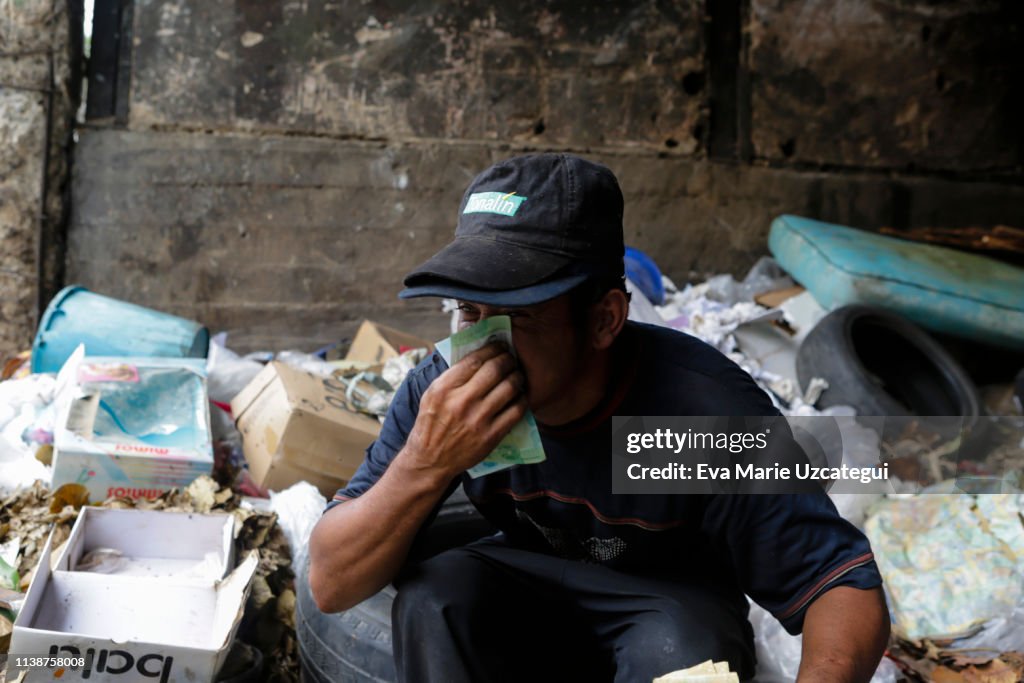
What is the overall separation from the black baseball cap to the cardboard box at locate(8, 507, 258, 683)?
1.15m

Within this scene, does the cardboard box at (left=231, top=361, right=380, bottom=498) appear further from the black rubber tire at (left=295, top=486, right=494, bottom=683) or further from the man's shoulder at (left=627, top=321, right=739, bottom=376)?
the man's shoulder at (left=627, top=321, right=739, bottom=376)

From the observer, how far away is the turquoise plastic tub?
166 inches

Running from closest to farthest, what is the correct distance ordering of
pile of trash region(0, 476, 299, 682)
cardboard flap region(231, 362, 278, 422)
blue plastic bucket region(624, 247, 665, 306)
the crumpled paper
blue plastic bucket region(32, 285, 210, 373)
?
pile of trash region(0, 476, 299, 682) → the crumpled paper → cardboard flap region(231, 362, 278, 422) → blue plastic bucket region(32, 285, 210, 373) → blue plastic bucket region(624, 247, 665, 306)

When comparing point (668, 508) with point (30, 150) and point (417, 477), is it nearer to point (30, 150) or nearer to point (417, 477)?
point (417, 477)

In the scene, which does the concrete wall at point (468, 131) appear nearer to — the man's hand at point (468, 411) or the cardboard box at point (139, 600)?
the cardboard box at point (139, 600)

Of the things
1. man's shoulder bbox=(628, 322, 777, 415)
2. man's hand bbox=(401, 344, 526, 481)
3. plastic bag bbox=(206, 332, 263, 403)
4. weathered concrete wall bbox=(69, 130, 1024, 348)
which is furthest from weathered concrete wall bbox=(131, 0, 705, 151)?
man's hand bbox=(401, 344, 526, 481)

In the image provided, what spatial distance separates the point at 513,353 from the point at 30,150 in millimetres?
3417

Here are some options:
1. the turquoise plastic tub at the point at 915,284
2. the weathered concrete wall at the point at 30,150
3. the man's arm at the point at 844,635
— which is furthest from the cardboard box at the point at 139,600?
the turquoise plastic tub at the point at 915,284

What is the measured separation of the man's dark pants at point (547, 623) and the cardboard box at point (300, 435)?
129 cm

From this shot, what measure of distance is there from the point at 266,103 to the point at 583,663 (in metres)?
3.33

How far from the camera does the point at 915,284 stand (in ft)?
13.9

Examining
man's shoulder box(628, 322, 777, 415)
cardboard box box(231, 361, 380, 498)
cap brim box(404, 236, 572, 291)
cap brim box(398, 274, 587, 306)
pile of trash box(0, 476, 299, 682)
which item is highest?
cap brim box(404, 236, 572, 291)

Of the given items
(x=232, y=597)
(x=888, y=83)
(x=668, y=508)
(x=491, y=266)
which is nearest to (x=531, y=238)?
(x=491, y=266)

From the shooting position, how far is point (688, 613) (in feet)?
5.77
